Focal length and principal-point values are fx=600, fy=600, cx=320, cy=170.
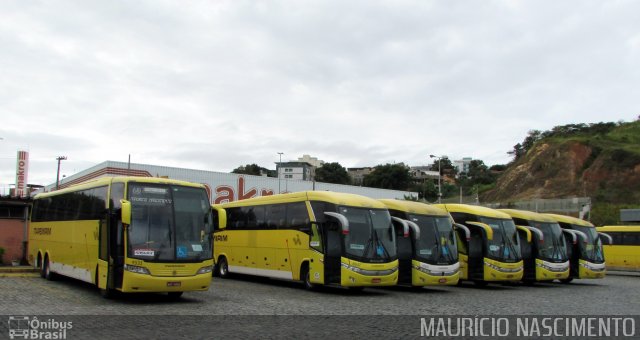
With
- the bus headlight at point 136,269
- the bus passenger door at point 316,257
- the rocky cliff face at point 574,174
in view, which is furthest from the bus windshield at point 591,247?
the rocky cliff face at point 574,174

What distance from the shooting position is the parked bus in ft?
87.5

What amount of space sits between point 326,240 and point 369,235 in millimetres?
1350

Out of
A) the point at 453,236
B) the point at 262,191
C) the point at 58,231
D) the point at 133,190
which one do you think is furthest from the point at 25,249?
the point at 262,191

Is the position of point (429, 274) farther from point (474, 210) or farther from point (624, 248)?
point (624, 248)

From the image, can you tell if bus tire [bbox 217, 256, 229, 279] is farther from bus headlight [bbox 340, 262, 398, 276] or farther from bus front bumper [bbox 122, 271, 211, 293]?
bus front bumper [bbox 122, 271, 211, 293]

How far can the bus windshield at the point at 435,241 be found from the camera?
66.5ft

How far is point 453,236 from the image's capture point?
2117 centimetres

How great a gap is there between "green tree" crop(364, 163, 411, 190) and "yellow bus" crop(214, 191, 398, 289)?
8618cm

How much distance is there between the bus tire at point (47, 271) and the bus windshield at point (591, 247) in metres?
21.8

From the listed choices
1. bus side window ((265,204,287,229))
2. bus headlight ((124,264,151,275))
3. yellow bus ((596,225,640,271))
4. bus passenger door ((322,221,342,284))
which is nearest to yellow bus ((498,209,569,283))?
bus passenger door ((322,221,342,284))

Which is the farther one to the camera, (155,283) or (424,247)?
(424,247)

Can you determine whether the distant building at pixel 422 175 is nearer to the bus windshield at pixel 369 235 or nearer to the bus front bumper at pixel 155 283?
the bus windshield at pixel 369 235

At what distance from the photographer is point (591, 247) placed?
1069 inches

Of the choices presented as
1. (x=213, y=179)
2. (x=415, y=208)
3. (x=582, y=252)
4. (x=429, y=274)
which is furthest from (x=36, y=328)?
(x=213, y=179)
